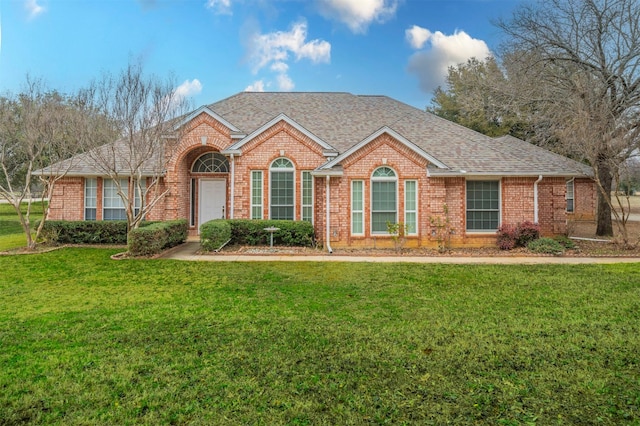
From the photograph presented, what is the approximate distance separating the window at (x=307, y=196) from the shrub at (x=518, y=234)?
312 inches

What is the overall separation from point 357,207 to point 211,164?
313 inches

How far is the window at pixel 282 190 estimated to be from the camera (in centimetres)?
1539

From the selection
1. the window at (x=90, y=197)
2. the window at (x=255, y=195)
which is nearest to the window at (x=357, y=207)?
the window at (x=255, y=195)

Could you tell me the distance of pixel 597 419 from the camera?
321cm

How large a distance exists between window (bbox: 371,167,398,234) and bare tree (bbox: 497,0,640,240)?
27.8 ft

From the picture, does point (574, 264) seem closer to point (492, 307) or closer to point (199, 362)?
point (492, 307)

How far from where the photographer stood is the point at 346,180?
13945 mm

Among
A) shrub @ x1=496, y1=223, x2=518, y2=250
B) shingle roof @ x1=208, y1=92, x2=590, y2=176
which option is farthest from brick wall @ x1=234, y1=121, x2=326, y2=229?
shrub @ x1=496, y1=223, x2=518, y2=250

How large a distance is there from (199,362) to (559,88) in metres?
22.0

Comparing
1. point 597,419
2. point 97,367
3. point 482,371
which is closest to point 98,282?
point 97,367

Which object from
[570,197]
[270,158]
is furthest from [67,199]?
[570,197]

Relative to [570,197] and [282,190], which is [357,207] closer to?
[282,190]

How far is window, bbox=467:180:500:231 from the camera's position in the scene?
14812 mm

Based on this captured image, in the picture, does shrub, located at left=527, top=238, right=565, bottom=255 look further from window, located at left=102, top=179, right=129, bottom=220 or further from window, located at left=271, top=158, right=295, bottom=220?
window, located at left=102, top=179, right=129, bottom=220
